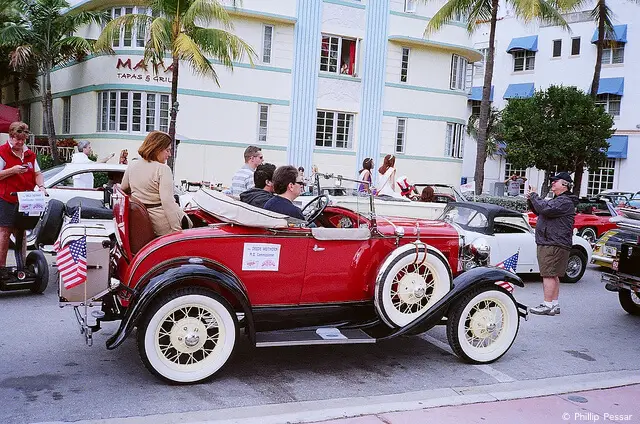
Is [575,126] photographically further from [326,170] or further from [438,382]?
[438,382]

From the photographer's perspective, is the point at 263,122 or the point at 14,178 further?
the point at 263,122

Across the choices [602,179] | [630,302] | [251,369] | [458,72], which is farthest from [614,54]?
[251,369]

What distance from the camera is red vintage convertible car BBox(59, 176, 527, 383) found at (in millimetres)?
5078

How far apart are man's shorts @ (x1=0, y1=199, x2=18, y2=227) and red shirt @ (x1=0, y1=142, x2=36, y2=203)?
0.05 meters

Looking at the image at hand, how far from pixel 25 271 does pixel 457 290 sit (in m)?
5.13

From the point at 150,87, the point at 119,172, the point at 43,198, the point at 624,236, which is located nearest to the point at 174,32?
the point at 150,87

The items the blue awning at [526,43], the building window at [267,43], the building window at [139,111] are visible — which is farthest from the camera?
the blue awning at [526,43]

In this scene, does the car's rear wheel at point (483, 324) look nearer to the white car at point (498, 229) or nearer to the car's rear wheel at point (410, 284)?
the car's rear wheel at point (410, 284)

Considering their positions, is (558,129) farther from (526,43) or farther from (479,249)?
(479,249)

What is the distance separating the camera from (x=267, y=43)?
23.5m

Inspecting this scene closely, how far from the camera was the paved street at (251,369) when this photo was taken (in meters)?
4.74

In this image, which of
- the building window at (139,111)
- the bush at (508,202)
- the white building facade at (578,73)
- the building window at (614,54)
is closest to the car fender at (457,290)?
the bush at (508,202)

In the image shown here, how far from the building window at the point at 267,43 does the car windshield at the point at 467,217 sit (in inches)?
572

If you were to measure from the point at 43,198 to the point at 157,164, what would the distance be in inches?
93.5
